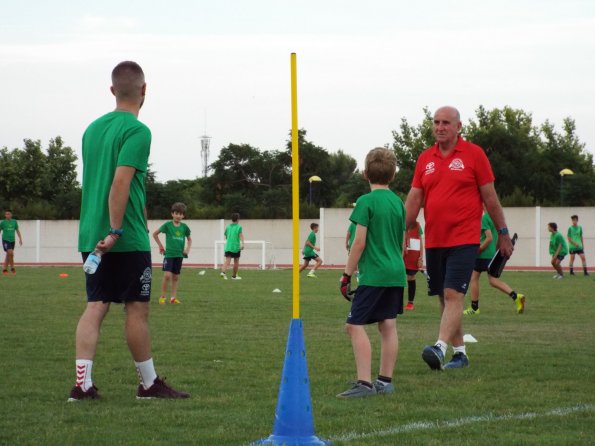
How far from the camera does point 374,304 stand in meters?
7.28

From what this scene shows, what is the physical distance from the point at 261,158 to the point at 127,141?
3253 inches

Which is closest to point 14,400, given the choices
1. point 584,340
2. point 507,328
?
point 584,340

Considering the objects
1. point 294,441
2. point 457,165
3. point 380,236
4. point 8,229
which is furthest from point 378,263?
point 8,229

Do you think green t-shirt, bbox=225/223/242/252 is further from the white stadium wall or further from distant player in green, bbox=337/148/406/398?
distant player in green, bbox=337/148/406/398

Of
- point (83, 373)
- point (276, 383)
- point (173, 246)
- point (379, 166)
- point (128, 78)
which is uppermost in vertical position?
point (128, 78)

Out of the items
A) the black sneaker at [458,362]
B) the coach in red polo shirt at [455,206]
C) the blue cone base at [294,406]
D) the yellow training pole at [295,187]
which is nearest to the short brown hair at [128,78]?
the yellow training pole at [295,187]

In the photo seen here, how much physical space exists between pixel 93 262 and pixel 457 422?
2.40 metres

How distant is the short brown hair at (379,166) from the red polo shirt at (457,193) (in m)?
1.30

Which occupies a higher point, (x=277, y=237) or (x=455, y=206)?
(x=455, y=206)

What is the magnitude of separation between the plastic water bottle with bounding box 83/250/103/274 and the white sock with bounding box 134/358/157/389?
77 cm

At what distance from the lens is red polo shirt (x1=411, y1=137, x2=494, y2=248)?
852 centimetres

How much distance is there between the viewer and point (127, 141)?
6.63m

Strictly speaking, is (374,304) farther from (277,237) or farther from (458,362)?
(277,237)

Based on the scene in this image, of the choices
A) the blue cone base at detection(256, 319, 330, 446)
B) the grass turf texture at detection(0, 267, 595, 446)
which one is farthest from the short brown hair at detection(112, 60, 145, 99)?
the blue cone base at detection(256, 319, 330, 446)
